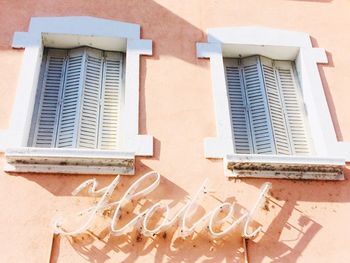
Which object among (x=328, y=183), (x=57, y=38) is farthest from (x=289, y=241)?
(x=57, y=38)

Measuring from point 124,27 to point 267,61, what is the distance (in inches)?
84.8

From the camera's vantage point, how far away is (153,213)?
543cm

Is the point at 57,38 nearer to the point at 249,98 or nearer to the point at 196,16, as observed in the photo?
the point at 196,16

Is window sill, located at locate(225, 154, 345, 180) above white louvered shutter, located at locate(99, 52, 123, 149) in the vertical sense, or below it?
below

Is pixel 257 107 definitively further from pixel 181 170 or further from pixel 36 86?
pixel 36 86

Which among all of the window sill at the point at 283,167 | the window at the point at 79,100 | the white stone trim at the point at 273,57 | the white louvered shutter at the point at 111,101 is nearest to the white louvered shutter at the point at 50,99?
the window at the point at 79,100

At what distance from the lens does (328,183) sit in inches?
236

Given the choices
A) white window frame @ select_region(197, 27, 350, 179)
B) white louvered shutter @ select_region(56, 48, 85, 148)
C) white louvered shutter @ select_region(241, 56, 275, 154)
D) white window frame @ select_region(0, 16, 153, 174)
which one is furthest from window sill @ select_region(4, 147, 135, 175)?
white louvered shutter @ select_region(241, 56, 275, 154)

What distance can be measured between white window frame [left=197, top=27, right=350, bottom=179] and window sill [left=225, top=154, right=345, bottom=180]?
0.01 m

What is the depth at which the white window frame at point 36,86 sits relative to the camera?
18.5 feet

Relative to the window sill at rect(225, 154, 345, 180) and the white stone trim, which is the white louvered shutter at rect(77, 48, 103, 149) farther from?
the window sill at rect(225, 154, 345, 180)

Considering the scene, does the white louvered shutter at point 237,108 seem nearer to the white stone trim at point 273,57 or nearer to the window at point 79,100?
the white stone trim at point 273,57

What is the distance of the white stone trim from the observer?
245 inches

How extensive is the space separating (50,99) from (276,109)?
3.05 metres
